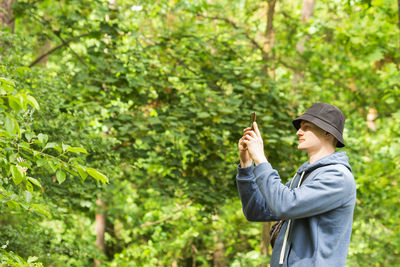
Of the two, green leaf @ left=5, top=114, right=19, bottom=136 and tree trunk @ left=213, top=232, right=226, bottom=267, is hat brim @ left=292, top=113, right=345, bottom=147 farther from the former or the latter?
tree trunk @ left=213, top=232, right=226, bottom=267

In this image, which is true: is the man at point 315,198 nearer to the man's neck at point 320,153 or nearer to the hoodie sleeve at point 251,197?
the man's neck at point 320,153

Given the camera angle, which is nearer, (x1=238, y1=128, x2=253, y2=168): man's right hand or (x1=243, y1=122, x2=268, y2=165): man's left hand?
(x1=243, y1=122, x2=268, y2=165): man's left hand

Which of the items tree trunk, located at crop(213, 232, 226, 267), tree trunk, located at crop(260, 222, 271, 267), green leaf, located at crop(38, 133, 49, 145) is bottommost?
tree trunk, located at crop(213, 232, 226, 267)

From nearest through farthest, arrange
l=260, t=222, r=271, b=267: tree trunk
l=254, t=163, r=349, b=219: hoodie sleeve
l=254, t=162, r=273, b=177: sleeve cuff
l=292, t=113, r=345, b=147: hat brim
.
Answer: l=254, t=163, r=349, b=219: hoodie sleeve → l=254, t=162, r=273, b=177: sleeve cuff → l=292, t=113, r=345, b=147: hat brim → l=260, t=222, r=271, b=267: tree trunk

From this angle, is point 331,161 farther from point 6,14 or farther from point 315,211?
point 6,14

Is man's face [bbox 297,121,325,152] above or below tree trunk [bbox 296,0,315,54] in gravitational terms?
below

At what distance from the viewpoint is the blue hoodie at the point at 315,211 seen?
80.7 inches

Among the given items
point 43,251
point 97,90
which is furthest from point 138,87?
point 43,251

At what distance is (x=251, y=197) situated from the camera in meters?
2.54

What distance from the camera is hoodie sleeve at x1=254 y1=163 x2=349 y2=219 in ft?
6.70

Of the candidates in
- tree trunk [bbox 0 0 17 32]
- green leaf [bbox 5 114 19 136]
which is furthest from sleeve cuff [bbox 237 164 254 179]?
tree trunk [bbox 0 0 17 32]

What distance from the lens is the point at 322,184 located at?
6.81 ft

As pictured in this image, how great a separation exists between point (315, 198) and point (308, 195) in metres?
0.03

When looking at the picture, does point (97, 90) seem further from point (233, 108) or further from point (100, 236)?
point (100, 236)
